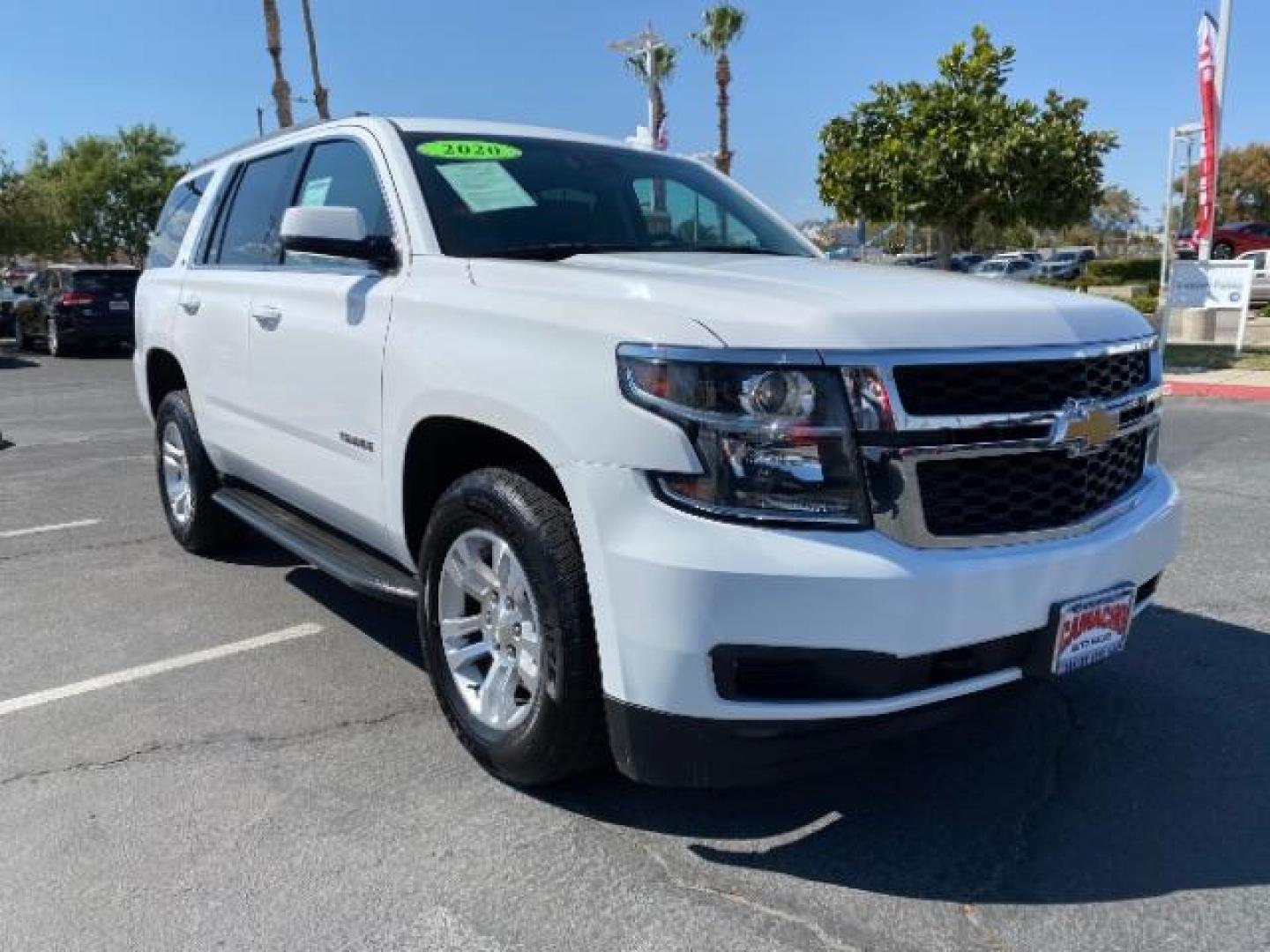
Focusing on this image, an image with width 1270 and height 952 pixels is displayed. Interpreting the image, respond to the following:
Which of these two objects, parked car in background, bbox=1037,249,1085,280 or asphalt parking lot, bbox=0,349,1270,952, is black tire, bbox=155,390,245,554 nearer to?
asphalt parking lot, bbox=0,349,1270,952

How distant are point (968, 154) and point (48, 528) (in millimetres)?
12238

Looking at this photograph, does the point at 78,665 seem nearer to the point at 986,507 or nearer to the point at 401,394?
the point at 401,394

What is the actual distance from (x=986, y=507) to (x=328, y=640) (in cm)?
287

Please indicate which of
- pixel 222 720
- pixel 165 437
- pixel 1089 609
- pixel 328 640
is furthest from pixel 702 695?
pixel 165 437

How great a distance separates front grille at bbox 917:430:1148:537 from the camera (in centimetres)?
252

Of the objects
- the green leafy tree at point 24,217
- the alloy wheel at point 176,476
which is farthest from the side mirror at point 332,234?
the green leafy tree at point 24,217

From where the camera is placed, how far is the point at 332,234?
338 centimetres

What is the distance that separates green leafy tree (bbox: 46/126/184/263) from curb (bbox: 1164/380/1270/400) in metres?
42.8

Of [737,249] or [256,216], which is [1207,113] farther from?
[256,216]

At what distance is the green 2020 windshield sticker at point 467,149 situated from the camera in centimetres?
383

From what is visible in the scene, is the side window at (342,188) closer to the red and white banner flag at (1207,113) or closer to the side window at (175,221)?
the side window at (175,221)

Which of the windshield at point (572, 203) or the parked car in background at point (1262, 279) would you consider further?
the parked car in background at point (1262, 279)

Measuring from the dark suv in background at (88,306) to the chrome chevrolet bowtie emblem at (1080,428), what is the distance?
841 inches

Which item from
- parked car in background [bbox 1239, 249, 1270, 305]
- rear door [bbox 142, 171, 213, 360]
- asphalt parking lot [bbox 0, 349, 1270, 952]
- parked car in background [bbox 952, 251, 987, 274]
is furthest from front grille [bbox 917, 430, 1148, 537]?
parked car in background [bbox 952, 251, 987, 274]
